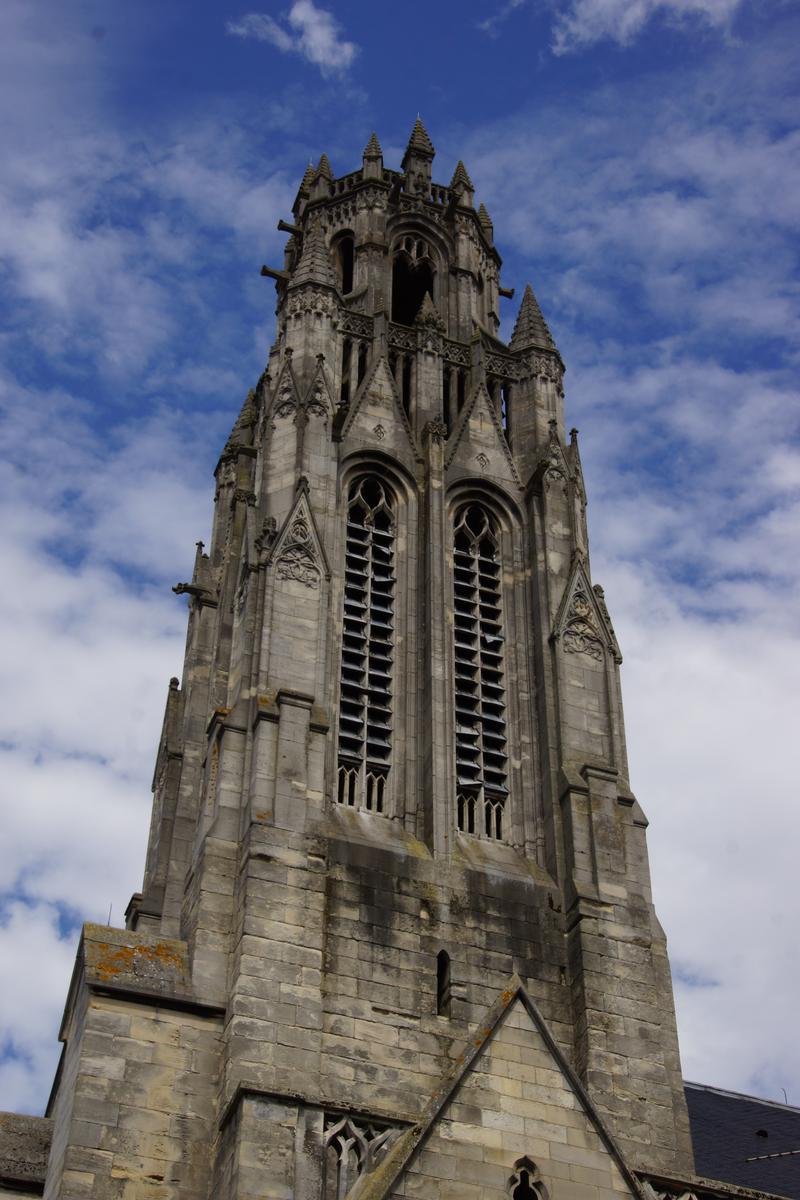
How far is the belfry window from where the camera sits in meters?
37.7

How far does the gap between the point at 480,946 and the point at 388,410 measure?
10929 mm

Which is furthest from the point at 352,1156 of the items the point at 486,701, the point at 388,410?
the point at 388,410

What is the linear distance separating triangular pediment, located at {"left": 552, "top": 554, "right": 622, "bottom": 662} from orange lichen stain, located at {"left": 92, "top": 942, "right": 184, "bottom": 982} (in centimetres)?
891

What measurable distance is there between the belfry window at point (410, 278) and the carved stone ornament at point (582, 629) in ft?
35.4

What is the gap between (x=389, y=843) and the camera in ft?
83.5

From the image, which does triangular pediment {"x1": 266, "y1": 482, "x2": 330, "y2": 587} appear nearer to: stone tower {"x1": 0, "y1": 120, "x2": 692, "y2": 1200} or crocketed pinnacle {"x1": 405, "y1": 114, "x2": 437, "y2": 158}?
stone tower {"x1": 0, "y1": 120, "x2": 692, "y2": 1200}

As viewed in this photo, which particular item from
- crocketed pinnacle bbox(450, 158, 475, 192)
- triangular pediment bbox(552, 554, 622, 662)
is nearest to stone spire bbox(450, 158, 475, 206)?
crocketed pinnacle bbox(450, 158, 475, 192)

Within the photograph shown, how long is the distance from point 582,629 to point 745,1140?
390 inches

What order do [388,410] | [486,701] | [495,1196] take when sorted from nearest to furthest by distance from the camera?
[495,1196], [486,701], [388,410]

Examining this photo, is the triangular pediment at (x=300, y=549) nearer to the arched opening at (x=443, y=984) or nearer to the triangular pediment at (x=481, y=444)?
the triangular pediment at (x=481, y=444)

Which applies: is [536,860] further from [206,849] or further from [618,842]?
[206,849]

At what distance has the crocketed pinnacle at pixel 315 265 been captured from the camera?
3294 cm

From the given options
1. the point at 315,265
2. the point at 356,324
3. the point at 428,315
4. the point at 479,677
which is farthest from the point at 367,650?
the point at 315,265

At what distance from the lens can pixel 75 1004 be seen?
2448cm
